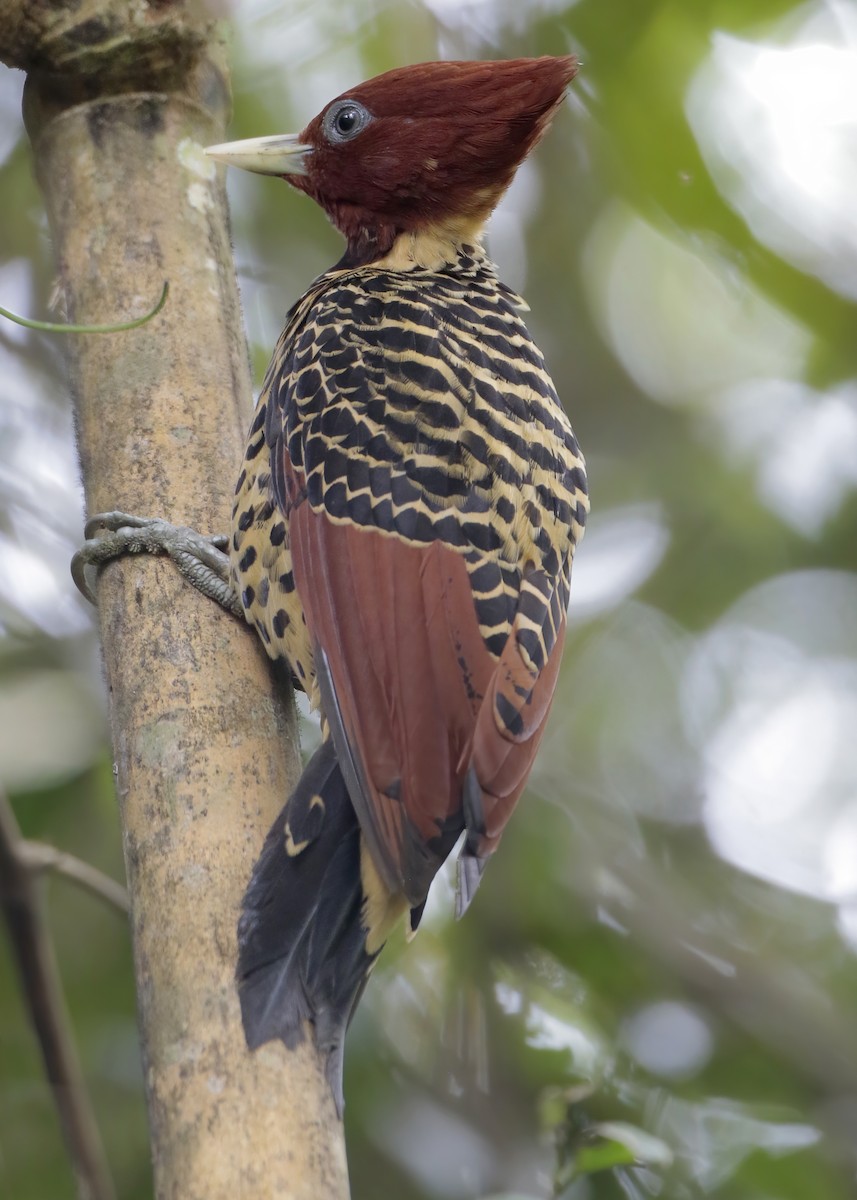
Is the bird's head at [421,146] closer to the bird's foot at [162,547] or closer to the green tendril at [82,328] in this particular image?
the green tendril at [82,328]

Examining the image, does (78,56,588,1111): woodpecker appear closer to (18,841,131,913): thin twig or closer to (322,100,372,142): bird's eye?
(322,100,372,142): bird's eye

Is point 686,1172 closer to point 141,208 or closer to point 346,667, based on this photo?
point 346,667

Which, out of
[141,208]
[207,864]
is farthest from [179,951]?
[141,208]

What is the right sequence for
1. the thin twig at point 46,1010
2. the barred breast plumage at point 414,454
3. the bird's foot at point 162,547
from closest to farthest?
the thin twig at point 46,1010 < the bird's foot at point 162,547 < the barred breast plumage at point 414,454

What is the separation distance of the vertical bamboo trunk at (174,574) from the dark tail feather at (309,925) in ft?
0.10

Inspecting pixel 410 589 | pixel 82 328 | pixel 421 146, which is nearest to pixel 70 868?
pixel 410 589

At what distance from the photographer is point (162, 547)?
2453 millimetres

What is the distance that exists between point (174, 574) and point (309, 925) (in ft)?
2.22

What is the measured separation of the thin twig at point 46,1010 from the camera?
84.8 inches

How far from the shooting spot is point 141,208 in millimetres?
2764

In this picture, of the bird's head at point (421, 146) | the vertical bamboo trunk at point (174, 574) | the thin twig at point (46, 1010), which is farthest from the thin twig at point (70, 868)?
the bird's head at point (421, 146)

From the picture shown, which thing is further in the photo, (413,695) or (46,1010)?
(413,695)

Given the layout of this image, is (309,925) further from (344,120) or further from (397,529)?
(344,120)

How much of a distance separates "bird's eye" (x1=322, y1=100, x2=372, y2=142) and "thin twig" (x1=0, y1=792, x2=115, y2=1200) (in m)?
1.95
